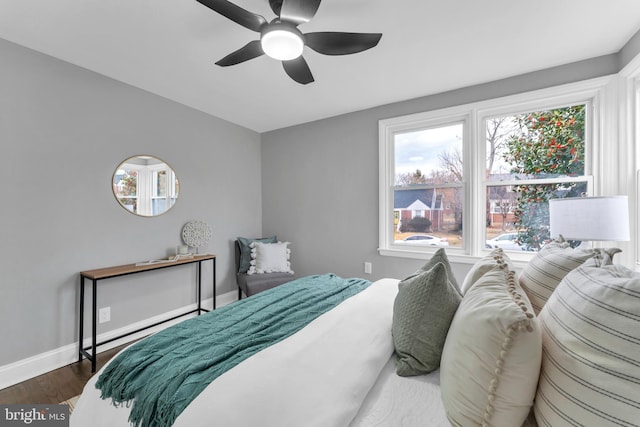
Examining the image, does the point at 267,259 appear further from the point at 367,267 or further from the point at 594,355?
the point at 594,355

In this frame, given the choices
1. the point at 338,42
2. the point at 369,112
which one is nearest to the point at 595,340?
the point at 338,42

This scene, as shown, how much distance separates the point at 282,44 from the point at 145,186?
2.10m

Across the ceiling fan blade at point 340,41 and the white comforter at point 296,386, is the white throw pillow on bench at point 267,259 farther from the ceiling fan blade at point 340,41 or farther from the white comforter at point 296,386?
the ceiling fan blade at point 340,41

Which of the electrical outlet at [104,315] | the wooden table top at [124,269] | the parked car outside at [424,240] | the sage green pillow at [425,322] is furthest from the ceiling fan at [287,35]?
the electrical outlet at [104,315]

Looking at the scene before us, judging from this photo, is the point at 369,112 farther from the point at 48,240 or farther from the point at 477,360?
the point at 48,240

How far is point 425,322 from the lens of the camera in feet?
3.53

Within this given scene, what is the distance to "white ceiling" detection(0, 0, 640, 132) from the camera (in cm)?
170

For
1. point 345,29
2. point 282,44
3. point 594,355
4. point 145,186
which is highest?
point 345,29

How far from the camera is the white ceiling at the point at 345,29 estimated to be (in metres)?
1.70

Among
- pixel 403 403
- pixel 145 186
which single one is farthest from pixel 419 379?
pixel 145 186

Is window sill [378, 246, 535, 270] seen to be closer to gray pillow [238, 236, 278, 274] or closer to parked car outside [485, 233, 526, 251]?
parked car outside [485, 233, 526, 251]

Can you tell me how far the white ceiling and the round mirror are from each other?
784 mm

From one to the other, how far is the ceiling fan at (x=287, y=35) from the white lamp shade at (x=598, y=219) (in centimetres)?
168
